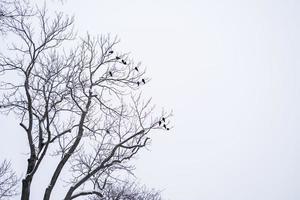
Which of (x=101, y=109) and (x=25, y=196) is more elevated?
(x=101, y=109)

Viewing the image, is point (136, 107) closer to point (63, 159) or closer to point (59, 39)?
point (63, 159)

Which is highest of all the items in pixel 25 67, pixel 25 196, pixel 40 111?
pixel 25 67

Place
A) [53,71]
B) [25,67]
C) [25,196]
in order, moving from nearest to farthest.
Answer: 1. [25,196]
2. [25,67]
3. [53,71]

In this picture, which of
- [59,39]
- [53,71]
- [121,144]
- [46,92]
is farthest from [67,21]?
[121,144]

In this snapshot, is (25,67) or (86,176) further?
(25,67)

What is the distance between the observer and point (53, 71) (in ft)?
35.8

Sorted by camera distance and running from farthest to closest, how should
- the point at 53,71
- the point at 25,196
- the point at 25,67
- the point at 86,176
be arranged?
1. the point at 53,71
2. the point at 25,67
3. the point at 86,176
4. the point at 25,196

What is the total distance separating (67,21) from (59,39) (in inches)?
28.6

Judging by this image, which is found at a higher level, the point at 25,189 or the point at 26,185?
the point at 26,185

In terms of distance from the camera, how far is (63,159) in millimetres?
9430

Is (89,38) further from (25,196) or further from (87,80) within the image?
(25,196)

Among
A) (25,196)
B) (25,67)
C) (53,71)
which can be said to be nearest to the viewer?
(25,196)

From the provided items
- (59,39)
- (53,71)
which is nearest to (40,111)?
(53,71)

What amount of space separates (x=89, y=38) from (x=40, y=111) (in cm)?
303
